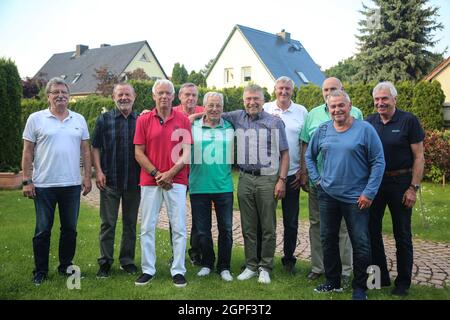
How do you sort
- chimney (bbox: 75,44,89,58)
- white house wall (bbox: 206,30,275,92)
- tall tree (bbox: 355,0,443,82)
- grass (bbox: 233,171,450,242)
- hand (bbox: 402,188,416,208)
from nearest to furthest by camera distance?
hand (bbox: 402,188,416,208) → grass (bbox: 233,171,450,242) → tall tree (bbox: 355,0,443,82) → white house wall (bbox: 206,30,275,92) → chimney (bbox: 75,44,89,58)

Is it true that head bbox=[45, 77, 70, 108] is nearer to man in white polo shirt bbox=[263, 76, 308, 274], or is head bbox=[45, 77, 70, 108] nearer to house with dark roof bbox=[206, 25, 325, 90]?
man in white polo shirt bbox=[263, 76, 308, 274]

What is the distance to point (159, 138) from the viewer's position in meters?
4.30

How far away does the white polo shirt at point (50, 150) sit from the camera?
170 inches

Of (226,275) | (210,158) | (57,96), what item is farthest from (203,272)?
(57,96)

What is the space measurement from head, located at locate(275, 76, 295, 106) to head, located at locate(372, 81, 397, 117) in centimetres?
102

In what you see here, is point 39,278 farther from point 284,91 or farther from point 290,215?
point 284,91

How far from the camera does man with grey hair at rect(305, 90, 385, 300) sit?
3.86m

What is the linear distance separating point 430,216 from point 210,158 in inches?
219

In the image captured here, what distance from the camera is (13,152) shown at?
12031 mm

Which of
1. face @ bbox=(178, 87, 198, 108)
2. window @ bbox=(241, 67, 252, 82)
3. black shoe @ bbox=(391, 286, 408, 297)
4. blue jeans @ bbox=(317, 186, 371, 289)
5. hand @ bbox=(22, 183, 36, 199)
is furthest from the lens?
window @ bbox=(241, 67, 252, 82)

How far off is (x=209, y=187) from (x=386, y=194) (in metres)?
1.86

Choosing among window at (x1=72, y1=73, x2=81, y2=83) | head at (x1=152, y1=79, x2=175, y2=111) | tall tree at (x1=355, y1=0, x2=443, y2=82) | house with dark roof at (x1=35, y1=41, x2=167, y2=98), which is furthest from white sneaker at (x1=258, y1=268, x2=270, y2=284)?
window at (x1=72, y1=73, x2=81, y2=83)

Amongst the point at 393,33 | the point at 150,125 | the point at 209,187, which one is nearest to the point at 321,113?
the point at 209,187

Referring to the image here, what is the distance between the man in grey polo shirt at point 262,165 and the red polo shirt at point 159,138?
70cm
